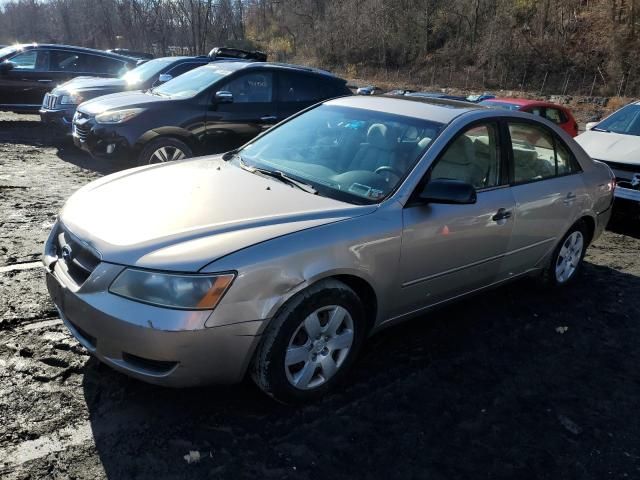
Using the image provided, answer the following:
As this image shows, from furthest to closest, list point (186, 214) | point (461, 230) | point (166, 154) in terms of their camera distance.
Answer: point (166, 154) → point (461, 230) → point (186, 214)

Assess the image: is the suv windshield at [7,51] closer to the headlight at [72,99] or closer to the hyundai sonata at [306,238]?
the headlight at [72,99]

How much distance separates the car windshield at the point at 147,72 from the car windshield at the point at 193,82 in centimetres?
205

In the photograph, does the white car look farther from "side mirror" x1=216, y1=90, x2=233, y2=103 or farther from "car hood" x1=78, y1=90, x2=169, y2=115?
"car hood" x1=78, y1=90, x2=169, y2=115

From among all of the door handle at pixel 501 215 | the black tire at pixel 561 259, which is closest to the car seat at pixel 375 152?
the door handle at pixel 501 215

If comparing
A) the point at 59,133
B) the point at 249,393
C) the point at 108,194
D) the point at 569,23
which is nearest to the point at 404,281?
the point at 249,393

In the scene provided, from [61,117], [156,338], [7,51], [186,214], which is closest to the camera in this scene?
[156,338]

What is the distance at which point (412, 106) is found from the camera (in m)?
3.99

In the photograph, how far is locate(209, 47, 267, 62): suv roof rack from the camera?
38.1 feet

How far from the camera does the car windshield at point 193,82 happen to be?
7691 mm

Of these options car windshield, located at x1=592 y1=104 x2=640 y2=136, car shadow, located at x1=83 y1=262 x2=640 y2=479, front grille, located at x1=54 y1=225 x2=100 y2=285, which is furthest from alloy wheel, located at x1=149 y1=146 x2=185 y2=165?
car windshield, located at x1=592 y1=104 x2=640 y2=136

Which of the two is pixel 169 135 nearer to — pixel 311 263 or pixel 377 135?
pixel 377 135

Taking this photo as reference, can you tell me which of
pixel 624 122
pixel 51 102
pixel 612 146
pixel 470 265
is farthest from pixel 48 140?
pixel 624 122

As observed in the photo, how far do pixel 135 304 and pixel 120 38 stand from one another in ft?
175

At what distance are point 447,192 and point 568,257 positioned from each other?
7.51 ft
